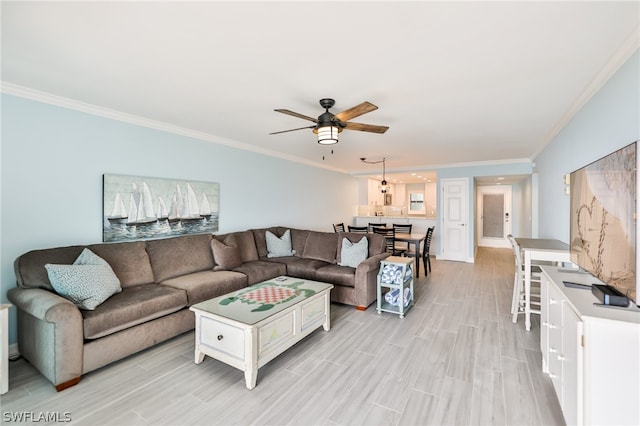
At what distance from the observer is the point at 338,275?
153 inches

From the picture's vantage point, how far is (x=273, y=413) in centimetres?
189

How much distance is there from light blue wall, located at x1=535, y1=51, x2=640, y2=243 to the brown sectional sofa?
238 centimetres

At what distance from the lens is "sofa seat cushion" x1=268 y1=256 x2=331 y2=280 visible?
4129 mm

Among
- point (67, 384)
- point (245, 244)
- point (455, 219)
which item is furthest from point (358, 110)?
point (455, 219)

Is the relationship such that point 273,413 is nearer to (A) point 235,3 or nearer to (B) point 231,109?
(A) point 235,3

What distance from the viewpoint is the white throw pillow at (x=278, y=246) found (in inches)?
188

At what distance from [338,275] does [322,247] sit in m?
0.87

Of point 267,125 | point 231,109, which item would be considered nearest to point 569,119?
point 267,125

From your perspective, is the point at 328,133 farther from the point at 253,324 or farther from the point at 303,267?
the point at 303,267

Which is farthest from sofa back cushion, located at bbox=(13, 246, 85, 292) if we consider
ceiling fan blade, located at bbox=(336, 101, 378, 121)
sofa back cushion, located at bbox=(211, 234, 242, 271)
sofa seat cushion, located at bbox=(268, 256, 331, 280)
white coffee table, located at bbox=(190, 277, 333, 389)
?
ceiling fan blade, located at bbox=(336, 101, 378, 121)

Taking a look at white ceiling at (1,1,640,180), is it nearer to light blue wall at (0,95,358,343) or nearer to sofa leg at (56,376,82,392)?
light blue wall at (0,95,358,343)

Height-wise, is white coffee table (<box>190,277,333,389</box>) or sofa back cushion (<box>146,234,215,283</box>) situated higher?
sofa back cushion (<box>146,234,215,283</box>)

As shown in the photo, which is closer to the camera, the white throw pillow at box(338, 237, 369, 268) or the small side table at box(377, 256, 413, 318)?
the small side table at box(377, 256, 413, 318)

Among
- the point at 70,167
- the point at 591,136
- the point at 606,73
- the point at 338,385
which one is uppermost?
the point at 606,73
